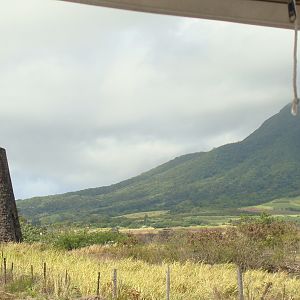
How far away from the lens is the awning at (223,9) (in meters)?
1.96

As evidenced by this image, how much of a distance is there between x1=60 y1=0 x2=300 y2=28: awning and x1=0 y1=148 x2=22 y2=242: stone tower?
67.9ft

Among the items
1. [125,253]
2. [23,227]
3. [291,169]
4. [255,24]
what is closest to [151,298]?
[255,24]

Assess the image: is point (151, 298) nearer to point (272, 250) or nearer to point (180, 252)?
point (180, 252)

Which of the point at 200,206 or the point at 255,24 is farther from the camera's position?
the point at 200,206

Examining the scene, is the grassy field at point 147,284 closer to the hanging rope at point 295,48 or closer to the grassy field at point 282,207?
the hanging rope at point 295,48

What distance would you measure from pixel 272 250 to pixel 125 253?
18.2ft

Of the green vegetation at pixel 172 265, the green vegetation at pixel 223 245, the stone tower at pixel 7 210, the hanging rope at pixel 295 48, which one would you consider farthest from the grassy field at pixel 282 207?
the hanging rope at pixel 295 48

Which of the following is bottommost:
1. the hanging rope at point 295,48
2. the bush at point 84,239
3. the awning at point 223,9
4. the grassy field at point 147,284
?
the grassy field at point 147,284

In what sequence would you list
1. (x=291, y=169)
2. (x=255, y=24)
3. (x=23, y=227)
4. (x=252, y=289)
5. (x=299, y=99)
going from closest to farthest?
(x=299, y=99)
(x=255, y=24)
(x=252, y=289)
(x=23, y=227)
(x=291, y=169)

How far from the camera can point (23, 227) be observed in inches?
1119

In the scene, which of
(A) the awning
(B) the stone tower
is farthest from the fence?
(B) the stone tower

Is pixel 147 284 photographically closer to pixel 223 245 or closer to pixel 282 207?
pixel 223 245

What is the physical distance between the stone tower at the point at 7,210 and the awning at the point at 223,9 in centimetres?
2071

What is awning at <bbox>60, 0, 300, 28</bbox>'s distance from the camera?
1.96 metres
